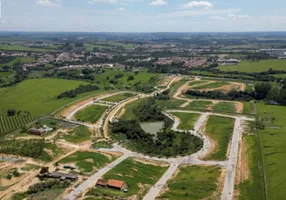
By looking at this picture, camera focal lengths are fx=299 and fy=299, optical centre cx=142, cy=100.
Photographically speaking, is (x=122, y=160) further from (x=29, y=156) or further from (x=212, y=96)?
(x=212, y=96)

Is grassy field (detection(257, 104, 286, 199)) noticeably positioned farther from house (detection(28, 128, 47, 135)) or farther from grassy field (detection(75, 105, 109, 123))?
house (detection(28, 128, 47, 135))

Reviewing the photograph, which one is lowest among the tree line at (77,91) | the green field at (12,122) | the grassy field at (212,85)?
the green field at (12,122)

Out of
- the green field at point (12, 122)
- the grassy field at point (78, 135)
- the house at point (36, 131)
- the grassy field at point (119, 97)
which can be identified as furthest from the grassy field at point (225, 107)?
the green field at point (12, 122)

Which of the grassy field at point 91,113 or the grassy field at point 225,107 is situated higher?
the grassy field at point 225,107

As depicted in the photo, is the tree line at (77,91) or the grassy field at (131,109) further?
the tree line at (77,91)

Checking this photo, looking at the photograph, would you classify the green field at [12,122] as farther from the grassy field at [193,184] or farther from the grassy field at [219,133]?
the grassy field at [219,133]

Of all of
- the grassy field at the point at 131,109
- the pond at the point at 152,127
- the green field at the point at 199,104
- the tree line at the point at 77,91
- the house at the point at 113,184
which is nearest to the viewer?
the house at the point at 113,184

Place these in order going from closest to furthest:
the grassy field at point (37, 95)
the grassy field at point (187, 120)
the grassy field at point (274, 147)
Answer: the grassy field at point (274, 147) → the grassy field at point (187, 120) → the grassy field at point (37, 95)
